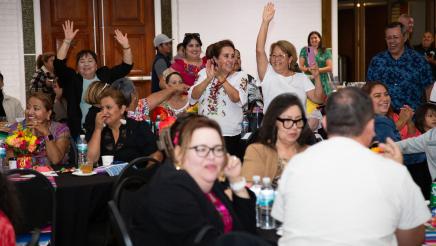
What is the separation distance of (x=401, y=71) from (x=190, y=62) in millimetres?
2296

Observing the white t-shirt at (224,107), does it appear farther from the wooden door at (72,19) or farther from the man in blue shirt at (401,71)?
the wooden door at (72,19)

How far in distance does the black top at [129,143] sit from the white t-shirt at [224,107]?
99 cm

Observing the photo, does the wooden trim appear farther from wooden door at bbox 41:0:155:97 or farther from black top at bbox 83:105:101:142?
black top at bbox 83:105:101:142

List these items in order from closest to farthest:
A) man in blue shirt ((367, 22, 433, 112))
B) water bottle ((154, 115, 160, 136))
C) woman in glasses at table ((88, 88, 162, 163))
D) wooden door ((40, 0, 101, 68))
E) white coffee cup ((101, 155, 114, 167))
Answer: white coffee cup ((101, 155, 114, 167)) < woman in glasses at table ((88, 88, 162, 163)) < water bottle ((154, 115, 160, 136)) < man in blue shirt ((367, 22, 433, 112)) < wooden door ((40, 0, 101, 68))

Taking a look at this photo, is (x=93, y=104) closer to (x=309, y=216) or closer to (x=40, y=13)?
(x=309, y=216)

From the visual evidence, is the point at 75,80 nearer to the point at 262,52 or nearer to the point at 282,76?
the point at 262,52

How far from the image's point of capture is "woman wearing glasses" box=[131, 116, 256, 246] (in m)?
2.37

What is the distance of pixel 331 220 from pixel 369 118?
0.39 meters

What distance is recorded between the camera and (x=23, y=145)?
4.37m

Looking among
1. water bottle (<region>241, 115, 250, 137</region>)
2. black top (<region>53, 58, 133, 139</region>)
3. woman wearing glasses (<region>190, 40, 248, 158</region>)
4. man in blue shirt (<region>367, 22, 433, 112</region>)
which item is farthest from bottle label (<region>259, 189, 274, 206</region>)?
black top (<region>53, 58, 133, 139</region>)

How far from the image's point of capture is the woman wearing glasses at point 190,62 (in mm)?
6984

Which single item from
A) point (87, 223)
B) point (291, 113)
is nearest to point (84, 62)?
point (87, 223)

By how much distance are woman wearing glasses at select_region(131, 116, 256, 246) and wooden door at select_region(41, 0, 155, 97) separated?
6993mm

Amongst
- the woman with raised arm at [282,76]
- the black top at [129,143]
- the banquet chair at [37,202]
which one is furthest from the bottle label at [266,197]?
the woman with raised arm at [282,76]
